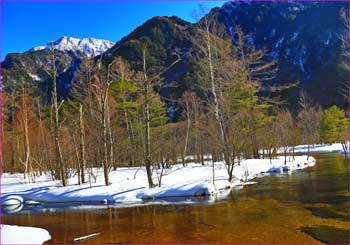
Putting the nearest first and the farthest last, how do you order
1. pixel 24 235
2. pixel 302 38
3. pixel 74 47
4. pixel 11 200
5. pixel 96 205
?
pixel 24 235, pixel 96 205, pixel 11 200, pixel 74 47, pixel 302 38

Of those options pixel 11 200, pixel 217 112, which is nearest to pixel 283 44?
pixel 217 112

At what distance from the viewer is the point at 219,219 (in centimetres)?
1031

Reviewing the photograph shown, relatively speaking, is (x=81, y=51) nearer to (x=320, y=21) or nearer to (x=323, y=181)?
(x=323, y=181)

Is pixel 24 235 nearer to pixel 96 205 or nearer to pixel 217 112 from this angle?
pixel 96 205

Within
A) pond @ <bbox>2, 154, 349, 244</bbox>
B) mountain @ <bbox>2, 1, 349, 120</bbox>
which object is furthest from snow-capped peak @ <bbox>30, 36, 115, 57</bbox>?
mountain @ <bbox>2, 1, 349, 120</bbox>

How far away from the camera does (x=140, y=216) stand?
37.9ft

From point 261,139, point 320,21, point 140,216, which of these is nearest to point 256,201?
point 140,216

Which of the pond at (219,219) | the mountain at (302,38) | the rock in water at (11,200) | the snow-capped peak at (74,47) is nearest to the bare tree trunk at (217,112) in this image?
the pond at (219,219)

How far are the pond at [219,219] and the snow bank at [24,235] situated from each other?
0.31 meters

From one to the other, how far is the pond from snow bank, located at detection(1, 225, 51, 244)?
31 cm

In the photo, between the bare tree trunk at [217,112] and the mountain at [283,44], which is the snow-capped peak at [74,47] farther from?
the mountain at [283,44]

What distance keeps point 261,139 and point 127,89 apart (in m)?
12.3

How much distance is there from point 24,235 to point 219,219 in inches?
205

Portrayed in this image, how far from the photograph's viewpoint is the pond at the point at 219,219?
27.7ft
